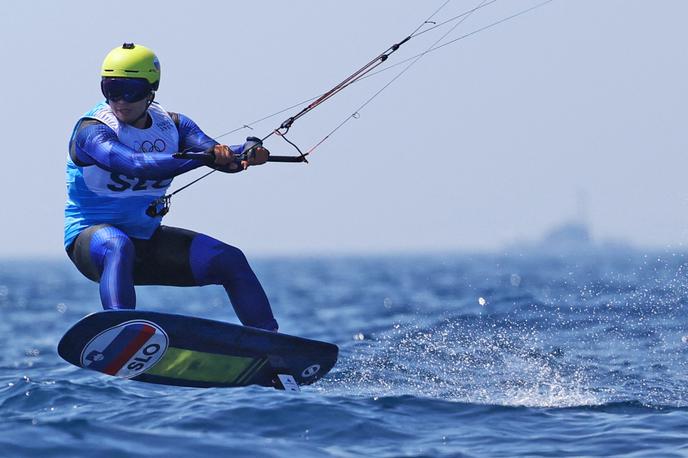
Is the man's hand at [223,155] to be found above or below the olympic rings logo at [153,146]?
below

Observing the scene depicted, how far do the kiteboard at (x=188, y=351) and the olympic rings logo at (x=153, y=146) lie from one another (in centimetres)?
112

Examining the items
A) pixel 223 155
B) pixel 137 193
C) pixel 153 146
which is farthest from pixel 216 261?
pixel 223 155

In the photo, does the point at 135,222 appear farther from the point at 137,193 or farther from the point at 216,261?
the point at 216,261

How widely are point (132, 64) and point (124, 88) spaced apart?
0.56ft

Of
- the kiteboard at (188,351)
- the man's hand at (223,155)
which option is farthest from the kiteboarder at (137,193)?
the kiteboard at (188,351)

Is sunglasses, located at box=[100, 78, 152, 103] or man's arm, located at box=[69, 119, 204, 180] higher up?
sunglasses, located at box=[100, 78, 152, 103]

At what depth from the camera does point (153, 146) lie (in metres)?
7.61

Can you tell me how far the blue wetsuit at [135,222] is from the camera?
731 centimetres

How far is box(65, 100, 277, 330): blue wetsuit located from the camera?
731 cm

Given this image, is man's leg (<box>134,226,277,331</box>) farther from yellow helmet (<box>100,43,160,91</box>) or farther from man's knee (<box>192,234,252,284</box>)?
yellow helmet (<box>100,43,160,91</box>)

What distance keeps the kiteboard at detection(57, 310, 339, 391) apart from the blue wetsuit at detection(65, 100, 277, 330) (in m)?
0.21

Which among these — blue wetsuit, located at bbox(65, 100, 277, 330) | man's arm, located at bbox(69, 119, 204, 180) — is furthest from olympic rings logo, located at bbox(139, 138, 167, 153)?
man's arm, located at bbox(69, 119, 204, 180)

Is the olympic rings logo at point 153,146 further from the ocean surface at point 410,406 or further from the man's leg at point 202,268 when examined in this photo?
the ocean surface at point 410,406

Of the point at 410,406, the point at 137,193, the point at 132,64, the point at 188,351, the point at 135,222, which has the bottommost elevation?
the point at 410,406
